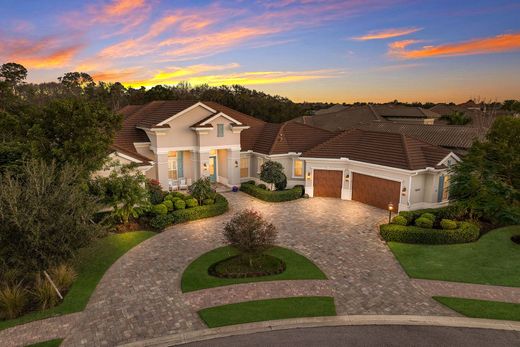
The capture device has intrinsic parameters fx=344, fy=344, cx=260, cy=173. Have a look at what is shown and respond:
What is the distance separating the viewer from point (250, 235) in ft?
50.7

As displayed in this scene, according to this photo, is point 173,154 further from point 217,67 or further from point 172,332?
point 172,332

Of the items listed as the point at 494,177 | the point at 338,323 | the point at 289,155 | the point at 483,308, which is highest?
the point at 289,155

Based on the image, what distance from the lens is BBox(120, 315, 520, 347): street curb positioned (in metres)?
11.2

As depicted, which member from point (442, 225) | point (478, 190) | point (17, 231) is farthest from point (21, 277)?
point (478, 190)

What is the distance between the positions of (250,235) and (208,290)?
297cm

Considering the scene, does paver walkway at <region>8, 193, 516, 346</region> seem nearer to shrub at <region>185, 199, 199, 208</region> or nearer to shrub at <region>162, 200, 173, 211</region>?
shrub at <region>185, 199, 199, 208</region>

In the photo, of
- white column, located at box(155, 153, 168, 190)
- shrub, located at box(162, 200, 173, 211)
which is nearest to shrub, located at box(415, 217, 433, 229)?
shrub, located at box(162, 200, 173, 211)

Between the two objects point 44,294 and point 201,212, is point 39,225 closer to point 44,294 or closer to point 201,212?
point 44,294

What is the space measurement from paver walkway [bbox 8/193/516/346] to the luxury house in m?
4.66

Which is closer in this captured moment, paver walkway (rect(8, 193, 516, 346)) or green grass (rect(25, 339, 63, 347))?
green grass (rect(25, 339, 63, 347))

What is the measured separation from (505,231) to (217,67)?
31.1m

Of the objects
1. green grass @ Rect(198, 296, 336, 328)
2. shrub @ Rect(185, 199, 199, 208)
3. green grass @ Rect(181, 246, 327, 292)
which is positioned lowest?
green grass @ Rect(198, 296, 336, 328)

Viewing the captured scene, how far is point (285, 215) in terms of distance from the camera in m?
24.0

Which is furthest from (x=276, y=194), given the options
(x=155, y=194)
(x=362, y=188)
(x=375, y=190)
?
(x=155, y=194)
